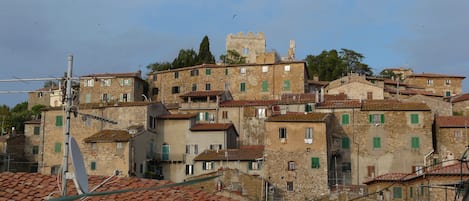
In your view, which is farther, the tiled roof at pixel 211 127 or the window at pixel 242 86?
the window at pixel 242 86

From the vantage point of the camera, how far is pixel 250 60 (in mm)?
91812

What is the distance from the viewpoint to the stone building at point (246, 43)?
9500 cm

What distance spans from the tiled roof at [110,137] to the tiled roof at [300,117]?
1124 cm

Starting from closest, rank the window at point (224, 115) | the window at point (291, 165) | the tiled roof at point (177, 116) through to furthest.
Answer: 1. the window at point (291, 165)
2. the tiled roof at point (177, 116)
3. the window at point (224, 115)

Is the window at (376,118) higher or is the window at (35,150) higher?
the window at (376,118)

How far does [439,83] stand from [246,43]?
29048mm

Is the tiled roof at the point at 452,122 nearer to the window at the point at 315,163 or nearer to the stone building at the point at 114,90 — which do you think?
the window at the point at 315,163

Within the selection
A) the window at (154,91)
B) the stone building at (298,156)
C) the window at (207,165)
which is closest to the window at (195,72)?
the window at (154,91)

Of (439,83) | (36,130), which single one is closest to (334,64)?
(439,83)

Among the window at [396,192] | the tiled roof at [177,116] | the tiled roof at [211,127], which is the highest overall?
the tiled roof at [177,116]

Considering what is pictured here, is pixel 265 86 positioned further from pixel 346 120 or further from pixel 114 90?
pixel 346 120

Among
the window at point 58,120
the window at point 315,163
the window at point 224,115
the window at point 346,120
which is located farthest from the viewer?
the window at point 224,115

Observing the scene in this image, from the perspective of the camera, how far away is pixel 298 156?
160ft

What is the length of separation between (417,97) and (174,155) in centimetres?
2377
